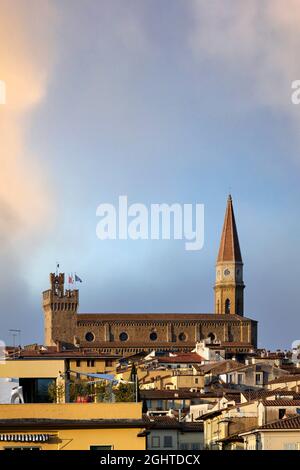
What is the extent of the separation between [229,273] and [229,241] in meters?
5.04

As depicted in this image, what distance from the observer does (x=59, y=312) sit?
162 meters

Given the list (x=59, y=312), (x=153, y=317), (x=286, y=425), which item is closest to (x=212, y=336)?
(x=153, y=317)

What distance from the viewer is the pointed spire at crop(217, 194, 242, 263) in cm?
18088

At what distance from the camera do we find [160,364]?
110312 millimetres

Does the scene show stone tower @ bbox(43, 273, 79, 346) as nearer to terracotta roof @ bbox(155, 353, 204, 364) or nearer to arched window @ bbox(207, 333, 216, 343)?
arched window @ bbox(207, 333, 216, 343)

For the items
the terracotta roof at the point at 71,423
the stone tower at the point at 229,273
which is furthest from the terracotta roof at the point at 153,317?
the terracotta roof at the point at 71,423

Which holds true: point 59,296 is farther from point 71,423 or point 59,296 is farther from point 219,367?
point 71,423

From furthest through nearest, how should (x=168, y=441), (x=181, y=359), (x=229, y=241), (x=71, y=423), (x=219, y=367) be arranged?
(x=229, y=241) → (x=181, y=359) → (x=219, y=367) → (x=168, y=441) → (x=71, y=423)

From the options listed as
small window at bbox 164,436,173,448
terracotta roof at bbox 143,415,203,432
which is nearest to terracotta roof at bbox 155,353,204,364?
terracotta roof at bbox 143,415,203,432

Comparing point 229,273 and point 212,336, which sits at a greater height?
point 229,273

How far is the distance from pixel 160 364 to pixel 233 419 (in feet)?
195

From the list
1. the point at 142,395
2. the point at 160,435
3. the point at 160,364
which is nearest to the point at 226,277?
the point at 160,364

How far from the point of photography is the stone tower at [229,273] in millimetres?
174625
